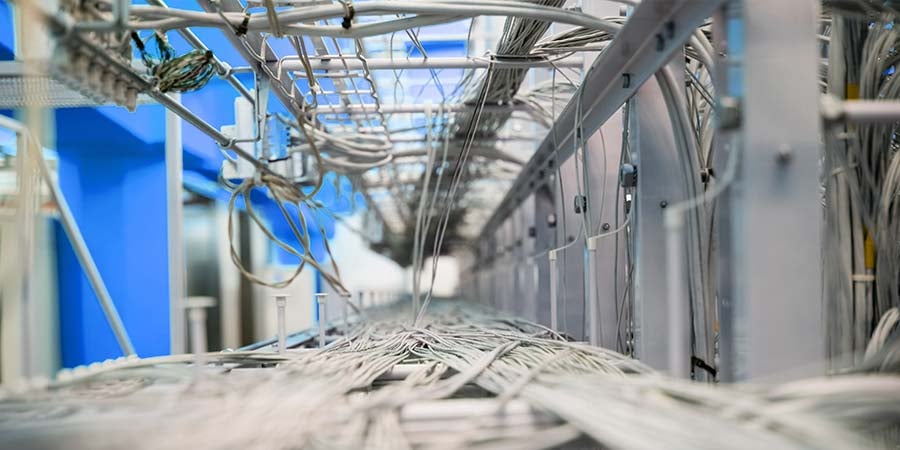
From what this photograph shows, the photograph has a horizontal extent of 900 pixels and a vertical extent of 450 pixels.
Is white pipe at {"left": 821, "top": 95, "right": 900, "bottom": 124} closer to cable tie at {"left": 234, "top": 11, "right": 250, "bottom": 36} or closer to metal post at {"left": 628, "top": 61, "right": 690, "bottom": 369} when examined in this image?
metal post at {"left": 628, "top": 61, "right": 690, "bottom": 369}

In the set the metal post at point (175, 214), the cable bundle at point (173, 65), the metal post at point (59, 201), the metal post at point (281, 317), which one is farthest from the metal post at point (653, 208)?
the metal post at point (175, 214)

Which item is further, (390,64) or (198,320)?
(390,64)

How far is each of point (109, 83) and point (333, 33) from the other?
1.39ft

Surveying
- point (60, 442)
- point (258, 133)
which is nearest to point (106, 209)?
point (258, 133)

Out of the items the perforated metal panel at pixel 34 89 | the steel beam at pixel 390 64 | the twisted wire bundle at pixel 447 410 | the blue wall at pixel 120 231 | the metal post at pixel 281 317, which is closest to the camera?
the twisted wire bundle at pixel 447 410

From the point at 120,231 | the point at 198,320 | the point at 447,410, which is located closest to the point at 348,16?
the point at 198,320

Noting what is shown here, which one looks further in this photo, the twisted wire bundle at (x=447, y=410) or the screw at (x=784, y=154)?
the screw at (x=784, y=154)

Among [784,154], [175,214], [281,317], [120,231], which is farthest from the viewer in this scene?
[120,231]

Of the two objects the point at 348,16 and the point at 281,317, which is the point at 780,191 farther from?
the point at 281,317

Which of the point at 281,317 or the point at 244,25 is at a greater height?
the point at 244,25

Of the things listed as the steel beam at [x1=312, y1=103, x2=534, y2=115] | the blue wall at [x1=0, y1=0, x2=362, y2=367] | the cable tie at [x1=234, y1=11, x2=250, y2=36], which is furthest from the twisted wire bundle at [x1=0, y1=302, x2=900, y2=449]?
the blue wall at [x1=0, y1=0, x2=362, y2=367]

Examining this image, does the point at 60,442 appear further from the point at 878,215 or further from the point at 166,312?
the point at 166,312

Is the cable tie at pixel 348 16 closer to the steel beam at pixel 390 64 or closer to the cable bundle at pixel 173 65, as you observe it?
the cable bundle at pixel 173 65

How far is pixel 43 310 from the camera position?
122 centimetres
